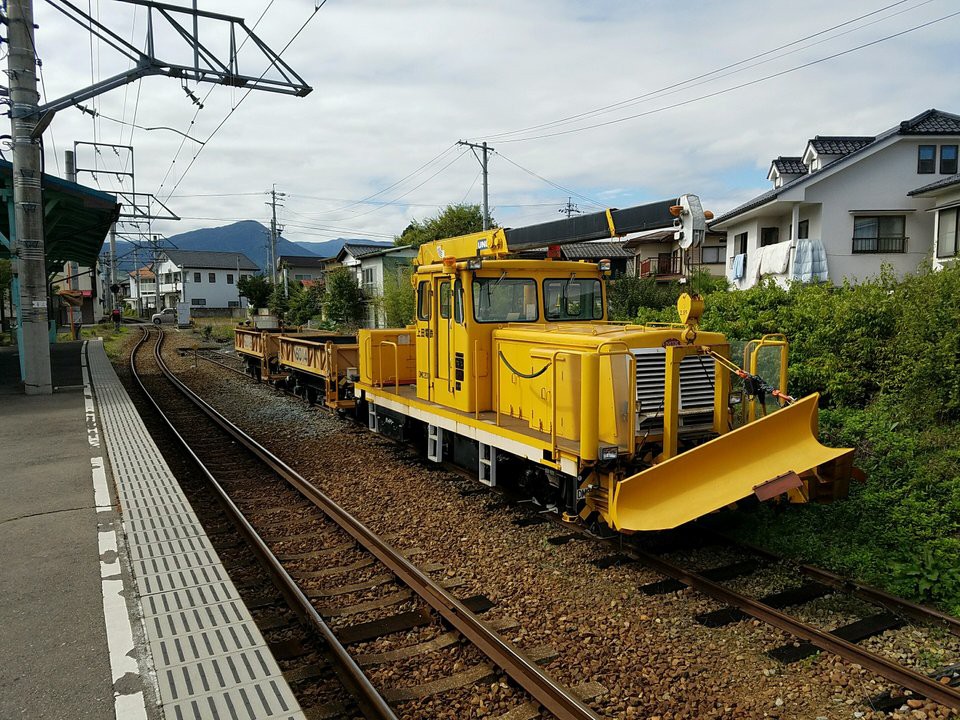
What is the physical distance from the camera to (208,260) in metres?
83.8

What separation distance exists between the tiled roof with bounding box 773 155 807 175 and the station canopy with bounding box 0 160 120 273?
25784 millimetres

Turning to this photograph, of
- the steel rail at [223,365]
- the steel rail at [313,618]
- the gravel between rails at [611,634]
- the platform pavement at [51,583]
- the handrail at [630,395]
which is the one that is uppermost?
the handrail at [630,395]

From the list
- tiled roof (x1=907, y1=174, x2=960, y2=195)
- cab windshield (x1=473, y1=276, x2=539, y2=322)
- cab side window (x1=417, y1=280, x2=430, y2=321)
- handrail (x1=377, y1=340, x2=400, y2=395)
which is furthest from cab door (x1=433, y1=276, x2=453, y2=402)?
tiled roof (x1=907, y1=174, x2=960, y2=195)

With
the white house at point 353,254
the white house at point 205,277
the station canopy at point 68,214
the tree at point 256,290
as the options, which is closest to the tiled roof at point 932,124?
the station canopy at point 68,214

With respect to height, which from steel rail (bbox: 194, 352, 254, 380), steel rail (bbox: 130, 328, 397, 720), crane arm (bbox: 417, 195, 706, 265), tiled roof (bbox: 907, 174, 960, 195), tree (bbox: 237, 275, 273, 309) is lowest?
steel rail (bbox: 130, 328, 397, 720)

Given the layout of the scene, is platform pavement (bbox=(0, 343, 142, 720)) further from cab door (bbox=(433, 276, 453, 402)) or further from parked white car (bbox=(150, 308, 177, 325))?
Answer: parked white car (bbox=(150, 308, 177, 325))

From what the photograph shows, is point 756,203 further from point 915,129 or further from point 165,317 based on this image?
point 165,317

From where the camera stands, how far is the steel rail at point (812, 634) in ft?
13.7

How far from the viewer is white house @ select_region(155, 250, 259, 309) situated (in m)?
80.8

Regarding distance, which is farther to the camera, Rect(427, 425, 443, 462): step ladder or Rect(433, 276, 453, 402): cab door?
Rect(427, 425, 443, 462): step ladder

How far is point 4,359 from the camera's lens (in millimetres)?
23375

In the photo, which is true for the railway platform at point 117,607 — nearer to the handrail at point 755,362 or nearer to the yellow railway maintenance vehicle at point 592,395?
the yellow railway maintenance vehicle at point 592,395

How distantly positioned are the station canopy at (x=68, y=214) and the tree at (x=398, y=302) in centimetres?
1226

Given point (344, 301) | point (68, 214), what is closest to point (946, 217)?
point (68, 214)
